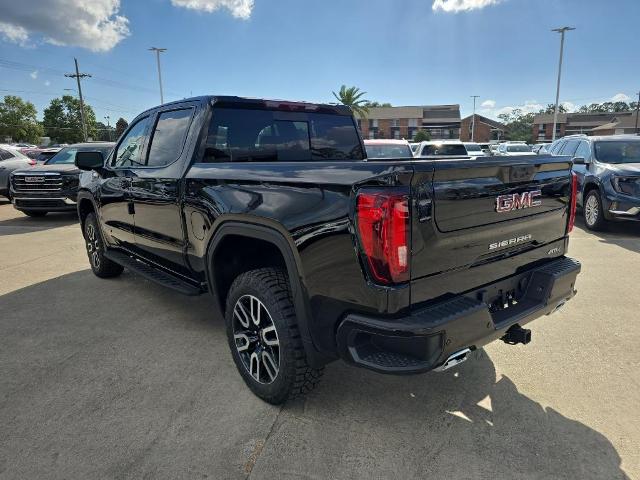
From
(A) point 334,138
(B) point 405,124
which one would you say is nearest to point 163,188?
(A) point 334,138

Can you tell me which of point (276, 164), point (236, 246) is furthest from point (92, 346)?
point (276, 164)

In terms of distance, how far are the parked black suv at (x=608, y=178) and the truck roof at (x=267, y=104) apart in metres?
5.24

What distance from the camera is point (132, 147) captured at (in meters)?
4.34

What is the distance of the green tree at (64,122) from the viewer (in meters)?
85.4

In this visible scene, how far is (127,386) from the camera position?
302 cm

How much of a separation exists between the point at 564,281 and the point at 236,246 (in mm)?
2049

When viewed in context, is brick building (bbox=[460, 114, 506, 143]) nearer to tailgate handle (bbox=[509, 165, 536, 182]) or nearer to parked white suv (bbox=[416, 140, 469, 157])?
parked white suv (bbox=[416, 140, 469, 157])

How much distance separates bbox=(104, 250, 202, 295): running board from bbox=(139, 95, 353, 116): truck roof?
1.41 metres

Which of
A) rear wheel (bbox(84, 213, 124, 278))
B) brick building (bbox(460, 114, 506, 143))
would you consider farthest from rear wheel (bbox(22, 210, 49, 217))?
brick building (bbox(460, 114, 506, 143))

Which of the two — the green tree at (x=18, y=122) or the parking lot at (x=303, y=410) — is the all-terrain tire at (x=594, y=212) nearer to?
the parking lot at (x=303, y=410)

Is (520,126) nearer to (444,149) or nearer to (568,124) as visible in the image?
(568,124)

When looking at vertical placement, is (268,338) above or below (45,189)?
below

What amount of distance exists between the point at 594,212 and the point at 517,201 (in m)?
6.74

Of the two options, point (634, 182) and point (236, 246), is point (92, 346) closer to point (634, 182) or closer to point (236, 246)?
point (236, 246)
